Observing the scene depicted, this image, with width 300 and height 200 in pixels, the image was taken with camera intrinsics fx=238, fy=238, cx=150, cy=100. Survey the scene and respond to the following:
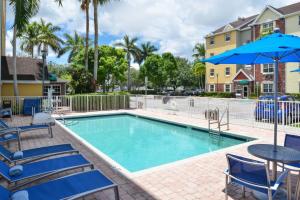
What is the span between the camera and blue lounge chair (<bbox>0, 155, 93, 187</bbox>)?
12.1 feet

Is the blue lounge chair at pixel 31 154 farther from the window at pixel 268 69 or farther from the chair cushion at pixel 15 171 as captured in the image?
the window at pixel 268 69

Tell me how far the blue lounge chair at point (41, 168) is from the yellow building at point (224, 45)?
33.3 metres

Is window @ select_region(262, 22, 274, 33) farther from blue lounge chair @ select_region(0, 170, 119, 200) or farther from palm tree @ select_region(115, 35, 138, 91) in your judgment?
blue lounge chair @ select_region(0, 170, 119, 200)

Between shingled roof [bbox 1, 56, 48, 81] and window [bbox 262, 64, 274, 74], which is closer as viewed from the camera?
shingled roof [bbox 1, 56, 48, 81]

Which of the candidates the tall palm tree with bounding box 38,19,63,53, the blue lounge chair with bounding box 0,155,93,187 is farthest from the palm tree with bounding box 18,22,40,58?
the blue lounge chair with bounding box 0,155,93,187

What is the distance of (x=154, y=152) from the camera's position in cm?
849

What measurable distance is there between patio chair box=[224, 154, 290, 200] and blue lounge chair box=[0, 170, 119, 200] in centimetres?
175

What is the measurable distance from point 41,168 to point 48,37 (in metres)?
33.3

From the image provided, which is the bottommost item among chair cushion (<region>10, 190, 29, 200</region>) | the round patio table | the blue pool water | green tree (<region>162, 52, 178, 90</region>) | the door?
the blue pool water

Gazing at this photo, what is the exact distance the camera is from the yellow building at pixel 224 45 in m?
34.3

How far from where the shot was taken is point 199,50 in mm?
50844

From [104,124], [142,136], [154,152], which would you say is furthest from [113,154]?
[104,124]

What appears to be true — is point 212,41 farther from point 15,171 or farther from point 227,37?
point 15,171

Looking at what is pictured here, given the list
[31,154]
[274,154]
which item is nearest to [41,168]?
[31,154]
